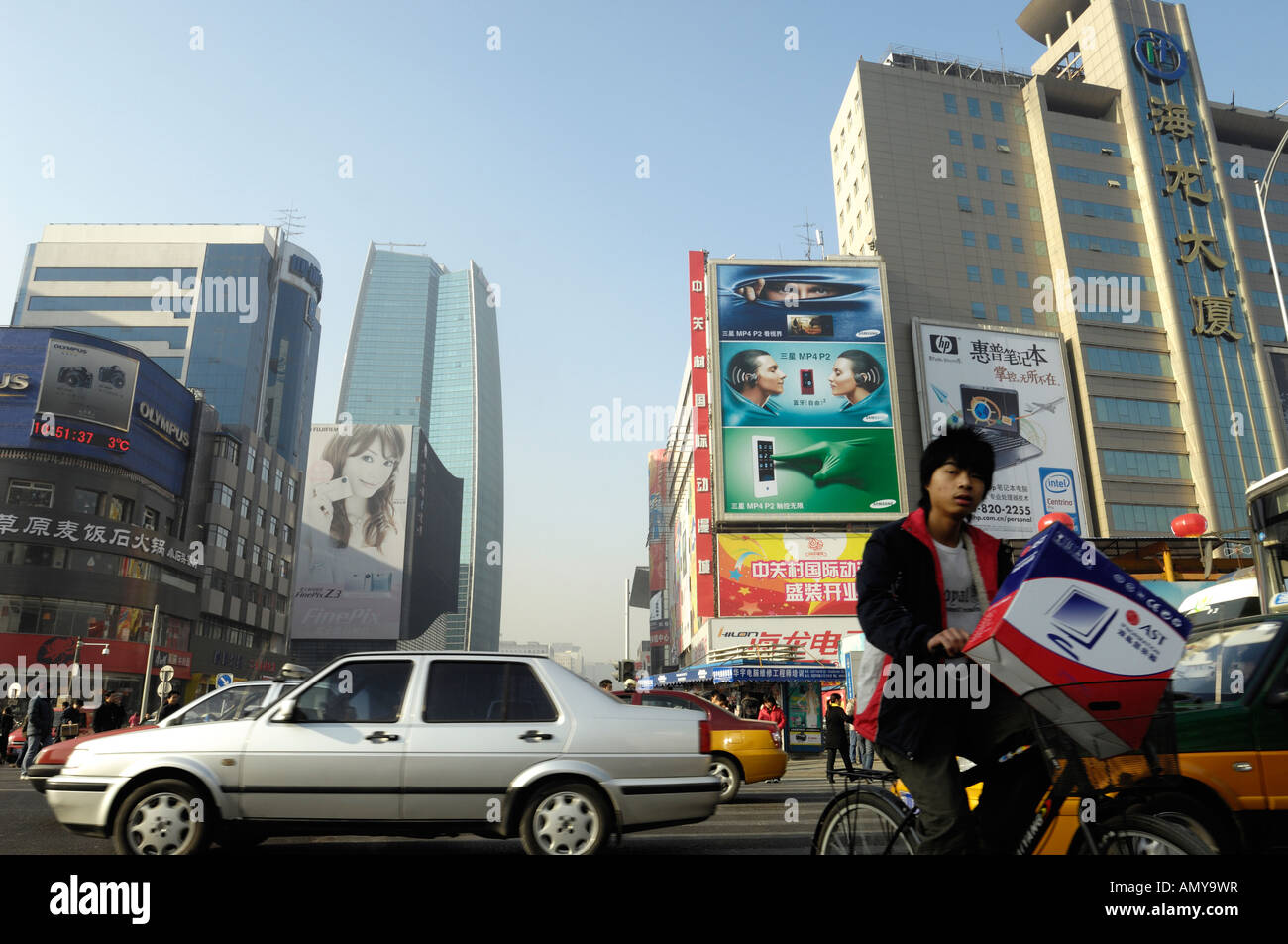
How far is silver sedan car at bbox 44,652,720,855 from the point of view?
557 centimetres

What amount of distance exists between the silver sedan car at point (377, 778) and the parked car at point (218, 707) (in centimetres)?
190

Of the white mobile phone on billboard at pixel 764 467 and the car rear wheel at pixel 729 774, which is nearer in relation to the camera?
the car rear wheel at pixel 729 774

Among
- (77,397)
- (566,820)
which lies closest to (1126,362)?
(566,820)

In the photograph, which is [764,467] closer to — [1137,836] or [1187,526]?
[1187,526]

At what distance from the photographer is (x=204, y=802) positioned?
5.59 meters

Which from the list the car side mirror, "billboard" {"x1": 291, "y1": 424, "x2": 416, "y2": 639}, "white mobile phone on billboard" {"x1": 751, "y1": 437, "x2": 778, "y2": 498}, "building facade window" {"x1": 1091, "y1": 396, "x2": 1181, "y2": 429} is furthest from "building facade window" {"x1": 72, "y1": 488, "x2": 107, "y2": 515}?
"billboard" {"x1": 291, "y1": 424, "x2": 416, "y2": 639}

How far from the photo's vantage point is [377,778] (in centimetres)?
561

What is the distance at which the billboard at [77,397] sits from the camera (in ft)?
140

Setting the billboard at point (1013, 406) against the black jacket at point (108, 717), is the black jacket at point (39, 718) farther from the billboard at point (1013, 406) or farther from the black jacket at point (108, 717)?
the billboard at point (1013, 406)

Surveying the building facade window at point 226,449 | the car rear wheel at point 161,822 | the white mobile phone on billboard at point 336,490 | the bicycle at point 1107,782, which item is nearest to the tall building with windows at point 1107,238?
the building facade window at point 226,449

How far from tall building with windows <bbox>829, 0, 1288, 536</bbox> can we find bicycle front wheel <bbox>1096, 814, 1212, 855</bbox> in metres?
49.9

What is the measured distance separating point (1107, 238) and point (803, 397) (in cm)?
3092
